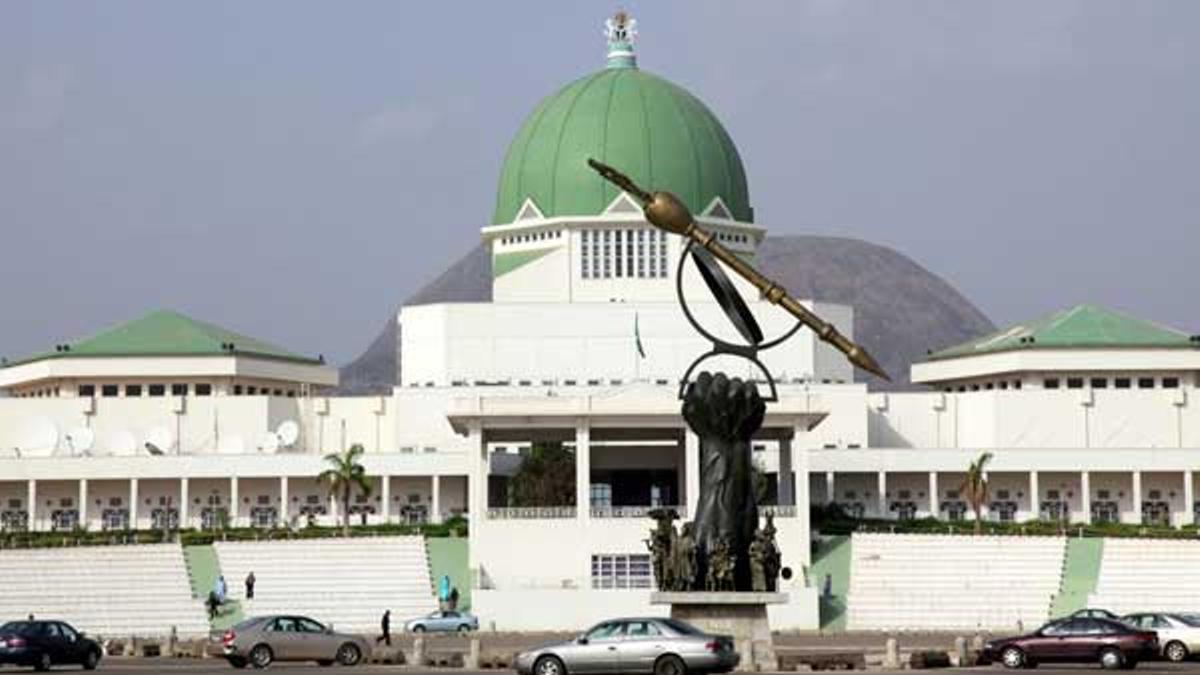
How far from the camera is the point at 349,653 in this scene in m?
53.7

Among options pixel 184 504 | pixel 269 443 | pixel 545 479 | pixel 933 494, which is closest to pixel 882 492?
pixel 933 494

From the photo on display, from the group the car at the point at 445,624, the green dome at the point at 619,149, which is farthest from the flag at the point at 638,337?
the car at the point at 445,624

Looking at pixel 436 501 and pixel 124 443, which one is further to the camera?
pixel 124 443

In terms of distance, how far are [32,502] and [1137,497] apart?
38.5 metres

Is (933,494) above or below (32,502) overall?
above

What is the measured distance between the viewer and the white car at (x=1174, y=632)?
53469 millimetres

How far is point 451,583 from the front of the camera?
75.2 m

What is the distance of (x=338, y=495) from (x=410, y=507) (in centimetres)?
384

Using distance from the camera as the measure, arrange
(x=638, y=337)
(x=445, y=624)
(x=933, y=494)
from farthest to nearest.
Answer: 1. (x=638, y=337)
2. (x=933, y=494)
3. (x=445, y=624)

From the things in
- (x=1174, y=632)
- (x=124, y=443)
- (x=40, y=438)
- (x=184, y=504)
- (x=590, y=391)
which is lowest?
(x=1174, y=632)

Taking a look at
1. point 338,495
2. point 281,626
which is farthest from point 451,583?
point 281,626

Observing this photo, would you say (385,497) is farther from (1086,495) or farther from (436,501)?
(1086,495)

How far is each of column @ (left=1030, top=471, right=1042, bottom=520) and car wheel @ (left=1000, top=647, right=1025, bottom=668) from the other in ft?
127

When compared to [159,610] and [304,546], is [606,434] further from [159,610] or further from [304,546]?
[159,610]
